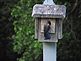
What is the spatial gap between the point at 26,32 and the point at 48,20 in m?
4.15

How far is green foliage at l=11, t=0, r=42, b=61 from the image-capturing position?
373 inches

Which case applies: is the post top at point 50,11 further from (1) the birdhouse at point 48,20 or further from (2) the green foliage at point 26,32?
(2) the green foliage at point 26,32

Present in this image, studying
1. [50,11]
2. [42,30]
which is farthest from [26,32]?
[50,11]

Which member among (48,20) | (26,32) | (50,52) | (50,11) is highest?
(50,11)

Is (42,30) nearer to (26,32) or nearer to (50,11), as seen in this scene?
(50,11)

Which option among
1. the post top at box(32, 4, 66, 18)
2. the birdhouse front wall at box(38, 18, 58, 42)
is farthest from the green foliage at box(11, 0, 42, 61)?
the post top at box(32, 4, 66, 18)

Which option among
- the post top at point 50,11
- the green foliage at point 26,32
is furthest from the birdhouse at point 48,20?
the green foliage at point 26,32

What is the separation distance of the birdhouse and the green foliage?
3.91m

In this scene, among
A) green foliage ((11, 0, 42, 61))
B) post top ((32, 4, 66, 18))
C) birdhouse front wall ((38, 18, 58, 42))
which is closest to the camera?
post top ((32, 4, 66, 18))

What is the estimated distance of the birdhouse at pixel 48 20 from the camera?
523 cm

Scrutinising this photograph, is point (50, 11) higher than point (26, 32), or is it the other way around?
point (50, 11)

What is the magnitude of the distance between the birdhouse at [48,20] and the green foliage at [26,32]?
154 inches

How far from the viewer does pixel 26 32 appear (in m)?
9.52

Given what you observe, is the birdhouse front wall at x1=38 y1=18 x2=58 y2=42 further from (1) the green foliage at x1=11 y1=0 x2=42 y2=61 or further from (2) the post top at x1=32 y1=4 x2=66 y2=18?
(1) the green foliage at x1=11 y1=0 x2=42 y2=61
